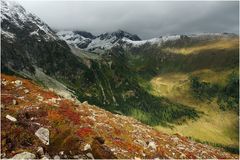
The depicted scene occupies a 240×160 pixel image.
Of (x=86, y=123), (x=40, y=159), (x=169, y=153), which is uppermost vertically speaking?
(x=40, y=159)

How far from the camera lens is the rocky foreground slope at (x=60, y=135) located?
21203mm

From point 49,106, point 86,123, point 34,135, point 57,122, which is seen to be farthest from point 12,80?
point 34,135

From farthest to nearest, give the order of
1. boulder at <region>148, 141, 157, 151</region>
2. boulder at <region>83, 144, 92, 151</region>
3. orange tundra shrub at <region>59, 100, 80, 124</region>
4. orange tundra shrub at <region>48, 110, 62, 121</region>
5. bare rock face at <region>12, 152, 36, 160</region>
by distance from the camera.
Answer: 1. orange tundra shrub at <region>59, 100, 80, 124</region>
2. boulder at <region>148, 141, 157, 151</region>
3. orange tundra shrub at <region>48, 110, 62, 121</region>
4. boulder at <region>83, 144, 92, 151</region>
5. bare rock face at <region>12, 152, 36, 160</region>

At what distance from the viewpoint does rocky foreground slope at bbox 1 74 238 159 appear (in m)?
21.2

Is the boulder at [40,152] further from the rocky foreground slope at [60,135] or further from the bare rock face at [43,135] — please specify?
the bare rock face at [43,135]

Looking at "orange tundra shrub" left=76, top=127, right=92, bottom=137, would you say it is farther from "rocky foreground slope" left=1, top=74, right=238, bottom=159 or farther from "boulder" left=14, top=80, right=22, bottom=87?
"boulder" left=14, top=80, right=22, bottom=87

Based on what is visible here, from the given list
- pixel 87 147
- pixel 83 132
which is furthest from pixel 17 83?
pixel 87 147

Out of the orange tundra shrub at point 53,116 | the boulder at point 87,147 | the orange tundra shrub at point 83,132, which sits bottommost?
the orange tundra shrub at point 83,132

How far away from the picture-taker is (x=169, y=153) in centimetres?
3584

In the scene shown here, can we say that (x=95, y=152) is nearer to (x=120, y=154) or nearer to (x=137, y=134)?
(x=120, y=154)

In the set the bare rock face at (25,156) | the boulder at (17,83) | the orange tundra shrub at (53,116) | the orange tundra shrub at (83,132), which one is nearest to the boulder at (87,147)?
the orange tundra shrub at (83,132)

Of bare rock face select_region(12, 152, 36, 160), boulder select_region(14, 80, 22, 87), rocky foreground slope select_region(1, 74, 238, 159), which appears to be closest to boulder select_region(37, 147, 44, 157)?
rocky foreground slope select_region(1, 74, 238, 159)

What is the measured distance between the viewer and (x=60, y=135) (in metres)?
23.1

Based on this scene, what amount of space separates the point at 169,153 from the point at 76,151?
15.7 meters
